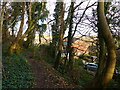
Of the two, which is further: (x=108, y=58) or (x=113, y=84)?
(x=113, y=84)

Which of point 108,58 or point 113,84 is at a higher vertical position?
point 108,58

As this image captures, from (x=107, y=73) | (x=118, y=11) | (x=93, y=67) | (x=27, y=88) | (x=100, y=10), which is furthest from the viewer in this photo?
(x=93, y=67)

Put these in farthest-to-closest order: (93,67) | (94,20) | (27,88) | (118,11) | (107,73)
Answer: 1. (93,67)
2. (94,20)
3. (118,11)
4. (27,88)
5. (107,73)

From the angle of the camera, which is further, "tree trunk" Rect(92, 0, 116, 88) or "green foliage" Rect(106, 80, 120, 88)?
"green foliage" Rect(106, 80, 120, 88)

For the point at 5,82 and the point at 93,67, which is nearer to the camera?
the point at 5,82

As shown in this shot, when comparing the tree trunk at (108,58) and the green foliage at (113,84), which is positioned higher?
the tree trunk at (108,58)

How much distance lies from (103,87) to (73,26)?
21.6 ft

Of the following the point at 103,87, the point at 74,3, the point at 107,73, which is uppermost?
the point at 74,3

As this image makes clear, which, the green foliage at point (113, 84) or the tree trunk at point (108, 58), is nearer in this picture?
the tree trunk at point (108, 58)

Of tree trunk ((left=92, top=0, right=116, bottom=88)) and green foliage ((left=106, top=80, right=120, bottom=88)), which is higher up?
tree trunk ((left=92, top=0, right=116, bottom=88))

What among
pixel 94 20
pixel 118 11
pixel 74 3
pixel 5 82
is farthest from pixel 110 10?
pixel 5 82

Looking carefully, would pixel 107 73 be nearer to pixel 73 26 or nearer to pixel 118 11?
pixel 118 11

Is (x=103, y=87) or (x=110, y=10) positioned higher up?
(x=110, y=10)

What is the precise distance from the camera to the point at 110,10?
7727mm
